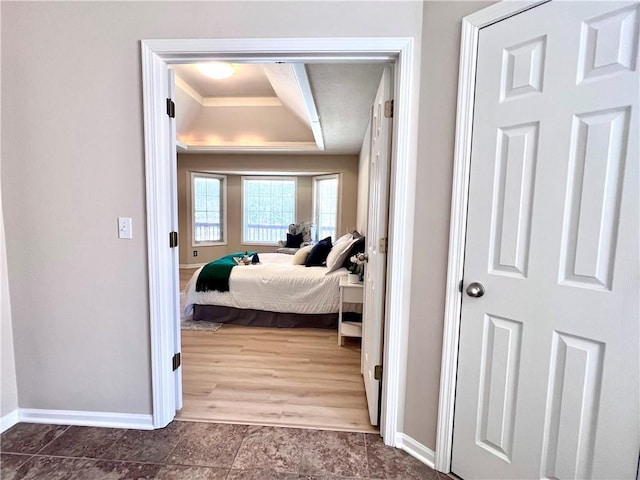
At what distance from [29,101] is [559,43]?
2474 millimetres

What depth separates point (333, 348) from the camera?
2.70m

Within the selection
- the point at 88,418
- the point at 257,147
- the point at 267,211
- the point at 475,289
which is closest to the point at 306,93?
the point at 475,289

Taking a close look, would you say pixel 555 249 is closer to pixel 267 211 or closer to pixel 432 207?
pixel 432 207

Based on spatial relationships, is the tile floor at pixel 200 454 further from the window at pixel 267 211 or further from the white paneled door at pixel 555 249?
the window at pixel 267 211

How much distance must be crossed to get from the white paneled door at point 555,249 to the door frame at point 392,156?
0.96 ft

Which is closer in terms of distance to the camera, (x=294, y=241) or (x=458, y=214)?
(x=458, y=214)

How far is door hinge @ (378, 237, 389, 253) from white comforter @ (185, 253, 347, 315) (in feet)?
4.74

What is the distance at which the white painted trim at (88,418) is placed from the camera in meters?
1.67

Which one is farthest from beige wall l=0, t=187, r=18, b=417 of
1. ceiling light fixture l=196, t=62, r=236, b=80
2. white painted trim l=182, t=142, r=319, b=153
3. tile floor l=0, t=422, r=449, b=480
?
white painted trim l=182, t=142, r=319, b=153

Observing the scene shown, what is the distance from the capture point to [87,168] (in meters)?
1.56

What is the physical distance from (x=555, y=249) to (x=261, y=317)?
Result: 9.00 ft

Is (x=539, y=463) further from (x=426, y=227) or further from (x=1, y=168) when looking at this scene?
(x=1, y=168)

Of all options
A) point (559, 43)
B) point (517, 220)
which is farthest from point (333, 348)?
point (559, 43)

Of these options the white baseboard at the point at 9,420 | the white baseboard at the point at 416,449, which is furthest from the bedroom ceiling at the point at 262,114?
the white baseboard at the point at 9,420
